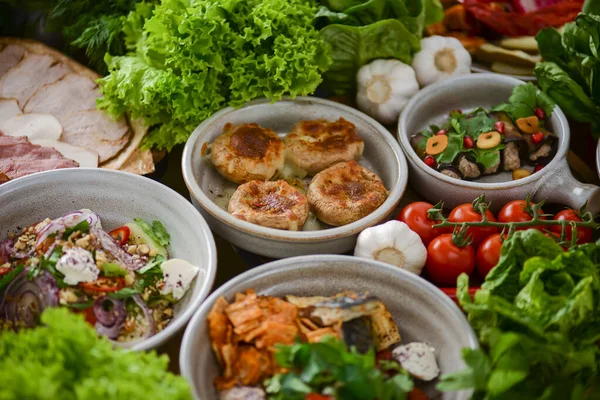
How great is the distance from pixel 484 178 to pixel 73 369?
2038 millimetres

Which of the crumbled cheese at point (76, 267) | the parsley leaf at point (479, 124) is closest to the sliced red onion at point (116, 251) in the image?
the crumbled cheese at point (76, 267)

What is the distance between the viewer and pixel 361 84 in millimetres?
3184

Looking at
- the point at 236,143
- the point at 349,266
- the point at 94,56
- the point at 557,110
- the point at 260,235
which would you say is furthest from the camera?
the point at 94,56

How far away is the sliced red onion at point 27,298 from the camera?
84.4 inches

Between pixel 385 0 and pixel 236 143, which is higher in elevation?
pixel 385 0

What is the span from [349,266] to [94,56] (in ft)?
6.29

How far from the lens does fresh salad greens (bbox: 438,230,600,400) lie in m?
1.81

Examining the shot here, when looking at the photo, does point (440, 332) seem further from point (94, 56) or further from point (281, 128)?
point (94, 56)

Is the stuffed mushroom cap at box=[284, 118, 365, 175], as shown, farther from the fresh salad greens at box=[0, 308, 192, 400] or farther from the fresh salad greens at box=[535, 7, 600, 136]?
the fresh salad greens at box=[0, 308, 192, 400]

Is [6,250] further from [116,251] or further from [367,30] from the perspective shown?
[367,30]

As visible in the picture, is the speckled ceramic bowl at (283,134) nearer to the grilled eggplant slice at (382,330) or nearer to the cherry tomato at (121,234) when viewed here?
the cherry tomato at (121,234)

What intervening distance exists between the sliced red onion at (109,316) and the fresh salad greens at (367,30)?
5.56 ft

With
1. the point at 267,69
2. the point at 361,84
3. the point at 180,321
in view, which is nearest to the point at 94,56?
the point at 267,69

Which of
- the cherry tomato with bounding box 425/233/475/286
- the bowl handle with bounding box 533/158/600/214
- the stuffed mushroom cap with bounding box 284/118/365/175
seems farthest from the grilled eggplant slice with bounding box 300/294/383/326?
the bowl handle with bounding box 533/158/600/214
